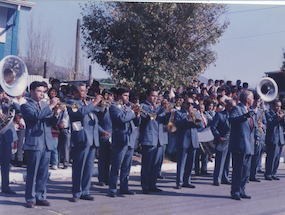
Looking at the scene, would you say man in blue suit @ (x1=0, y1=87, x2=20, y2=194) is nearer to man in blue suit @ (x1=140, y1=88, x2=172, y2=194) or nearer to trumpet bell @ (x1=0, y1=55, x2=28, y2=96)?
trumpet bell @ (x1=0, y1=55, x2=28, y2=96)

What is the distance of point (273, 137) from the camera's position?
9562mm

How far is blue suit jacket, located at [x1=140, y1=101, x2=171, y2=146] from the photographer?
7.50 m

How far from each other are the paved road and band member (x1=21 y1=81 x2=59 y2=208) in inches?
10.3

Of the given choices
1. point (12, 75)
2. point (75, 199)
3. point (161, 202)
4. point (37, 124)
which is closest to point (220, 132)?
point (161, 202)

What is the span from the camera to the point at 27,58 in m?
26.9

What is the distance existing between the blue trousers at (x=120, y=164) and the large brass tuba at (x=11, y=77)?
2003 mm

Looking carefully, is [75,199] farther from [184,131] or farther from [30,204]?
[184,131]

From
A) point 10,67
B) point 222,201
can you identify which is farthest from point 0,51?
point 222,201

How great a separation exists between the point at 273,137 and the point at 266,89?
152 cm

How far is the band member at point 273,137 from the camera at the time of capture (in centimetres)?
956

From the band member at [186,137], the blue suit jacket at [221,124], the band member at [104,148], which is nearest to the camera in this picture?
the band member at [186,137]

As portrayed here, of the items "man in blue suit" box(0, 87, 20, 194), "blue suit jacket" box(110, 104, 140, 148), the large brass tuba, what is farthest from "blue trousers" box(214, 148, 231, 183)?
the large brass tuba

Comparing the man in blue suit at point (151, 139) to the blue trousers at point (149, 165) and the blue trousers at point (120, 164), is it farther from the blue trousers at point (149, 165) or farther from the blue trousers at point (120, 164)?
the blue trousers at point (120, 164)

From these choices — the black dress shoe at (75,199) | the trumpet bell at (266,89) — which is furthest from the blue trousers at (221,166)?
the black dress shoe at (75,199)
